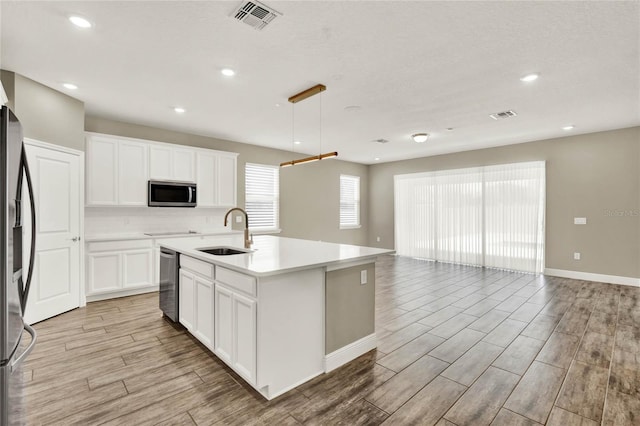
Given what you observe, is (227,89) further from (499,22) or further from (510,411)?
(510,411)

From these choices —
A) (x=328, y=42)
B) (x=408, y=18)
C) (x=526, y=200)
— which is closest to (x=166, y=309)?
(x=328, y=42)

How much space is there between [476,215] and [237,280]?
6.23 m

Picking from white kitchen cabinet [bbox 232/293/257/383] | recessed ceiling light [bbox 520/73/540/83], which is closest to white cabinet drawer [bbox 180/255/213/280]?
white kitchen cabinet [bbox 232/293/257/383]

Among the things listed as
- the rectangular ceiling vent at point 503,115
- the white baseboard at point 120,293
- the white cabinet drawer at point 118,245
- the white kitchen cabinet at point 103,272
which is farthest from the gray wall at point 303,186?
the rectangular ceiling vent at point 503,115

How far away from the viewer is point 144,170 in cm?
478

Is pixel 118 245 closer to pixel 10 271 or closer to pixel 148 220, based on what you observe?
pixel 148 220

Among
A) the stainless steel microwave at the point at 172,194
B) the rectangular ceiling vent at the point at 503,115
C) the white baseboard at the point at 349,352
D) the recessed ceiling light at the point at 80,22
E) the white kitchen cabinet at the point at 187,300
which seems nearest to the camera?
the recessed ceiling light at the point at 80,22

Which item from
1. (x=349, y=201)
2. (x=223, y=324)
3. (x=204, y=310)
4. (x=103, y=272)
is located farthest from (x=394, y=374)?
(x=349, y=201)

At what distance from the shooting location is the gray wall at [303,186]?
569 cm

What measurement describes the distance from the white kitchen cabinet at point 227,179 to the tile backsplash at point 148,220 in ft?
1.22

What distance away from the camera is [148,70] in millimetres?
3088

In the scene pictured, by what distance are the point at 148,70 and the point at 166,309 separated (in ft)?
8.49

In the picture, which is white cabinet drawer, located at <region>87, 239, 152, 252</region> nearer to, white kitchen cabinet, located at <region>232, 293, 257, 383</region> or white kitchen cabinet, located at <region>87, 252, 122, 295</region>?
white kitchen cabinet, located at <region>87, 252, 122, 295</region>

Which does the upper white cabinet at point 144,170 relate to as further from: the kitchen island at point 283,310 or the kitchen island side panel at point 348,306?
the kitchen island side panel at point 348,306
